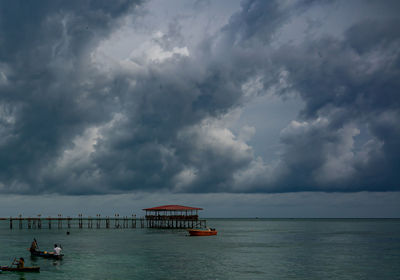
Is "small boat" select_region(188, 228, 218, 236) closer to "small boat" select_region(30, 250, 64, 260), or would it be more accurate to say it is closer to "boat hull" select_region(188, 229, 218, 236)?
"boat hull" select_region(188, 229, 218, 236)

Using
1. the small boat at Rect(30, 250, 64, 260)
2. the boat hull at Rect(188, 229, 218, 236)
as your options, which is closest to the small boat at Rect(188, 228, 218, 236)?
the boat hull at Rect(188, 229, 218, 236)

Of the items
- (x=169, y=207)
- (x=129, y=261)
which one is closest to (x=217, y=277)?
(x=129, y=261)

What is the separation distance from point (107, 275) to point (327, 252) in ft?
113

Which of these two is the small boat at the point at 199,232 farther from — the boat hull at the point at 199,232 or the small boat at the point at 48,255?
the small boat at the point at 48,255

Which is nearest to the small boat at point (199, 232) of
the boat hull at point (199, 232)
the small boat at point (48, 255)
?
the boat hull at point (199, 232)

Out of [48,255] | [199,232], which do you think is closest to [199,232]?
[199,232]

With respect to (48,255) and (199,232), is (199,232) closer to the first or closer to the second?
(199,232)

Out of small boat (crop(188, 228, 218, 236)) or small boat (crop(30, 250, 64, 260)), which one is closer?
small boat (crop(30, 250, 64, 260))

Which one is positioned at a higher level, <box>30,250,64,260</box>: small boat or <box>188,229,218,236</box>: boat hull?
<box>30,250,64,260</box>: small boat

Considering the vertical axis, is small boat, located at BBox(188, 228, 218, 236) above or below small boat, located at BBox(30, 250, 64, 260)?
below

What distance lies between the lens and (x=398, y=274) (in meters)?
40.6

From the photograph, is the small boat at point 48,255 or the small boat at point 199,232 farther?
the small boat at point 199,232

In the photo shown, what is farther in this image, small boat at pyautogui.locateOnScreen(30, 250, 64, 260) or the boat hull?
the boat hull

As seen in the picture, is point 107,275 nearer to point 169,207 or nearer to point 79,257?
point 79,257
